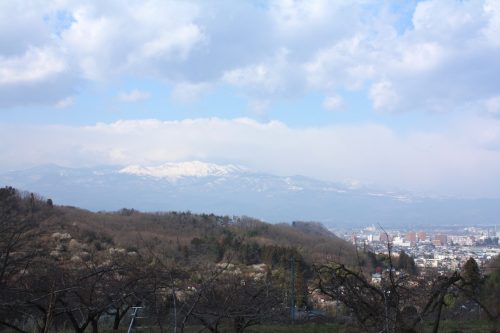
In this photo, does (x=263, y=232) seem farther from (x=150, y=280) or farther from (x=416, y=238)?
(x=150, y=280)

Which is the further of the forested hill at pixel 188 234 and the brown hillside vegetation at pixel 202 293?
the forested hill at pixel 188 234

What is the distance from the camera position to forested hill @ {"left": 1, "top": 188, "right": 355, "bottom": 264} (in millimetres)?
25938

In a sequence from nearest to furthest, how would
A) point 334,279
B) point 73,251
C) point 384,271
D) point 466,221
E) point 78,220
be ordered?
point 334,279, point 384,271, point 73,251, point 78,220, point 466,221

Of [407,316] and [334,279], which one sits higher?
[334,279]

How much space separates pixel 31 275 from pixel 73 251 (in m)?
17.4

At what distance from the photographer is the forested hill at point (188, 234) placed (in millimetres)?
25938

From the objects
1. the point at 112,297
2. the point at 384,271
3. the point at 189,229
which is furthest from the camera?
the point at 189,229

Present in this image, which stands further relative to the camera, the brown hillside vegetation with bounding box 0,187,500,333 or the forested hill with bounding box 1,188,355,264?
the forested hill with bounding box 1,188,355,264

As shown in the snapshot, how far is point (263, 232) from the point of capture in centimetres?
3934

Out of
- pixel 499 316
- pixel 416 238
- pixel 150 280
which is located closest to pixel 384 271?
pixel 499 316

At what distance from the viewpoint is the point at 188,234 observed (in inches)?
1441

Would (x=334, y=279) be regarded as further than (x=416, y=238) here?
No

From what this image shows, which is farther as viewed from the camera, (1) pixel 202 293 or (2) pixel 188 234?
(2) pixel 188 234

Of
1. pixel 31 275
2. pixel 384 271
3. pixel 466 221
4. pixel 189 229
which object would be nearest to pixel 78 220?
pixel 189 229
